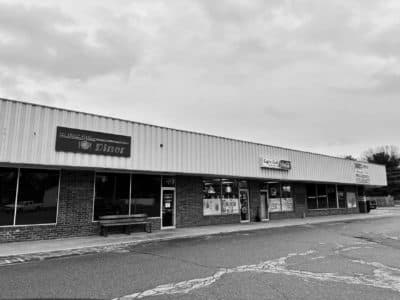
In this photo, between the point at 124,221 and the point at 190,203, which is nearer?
the point at 124,221

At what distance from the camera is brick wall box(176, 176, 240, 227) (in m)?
A: 17.7

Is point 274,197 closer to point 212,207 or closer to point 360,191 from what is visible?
point 212,207

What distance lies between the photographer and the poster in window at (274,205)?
23281mm

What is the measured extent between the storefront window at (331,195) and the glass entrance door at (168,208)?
55.1 ft

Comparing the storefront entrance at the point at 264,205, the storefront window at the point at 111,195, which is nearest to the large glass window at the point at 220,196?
the storefront entrance at the point at 264,205

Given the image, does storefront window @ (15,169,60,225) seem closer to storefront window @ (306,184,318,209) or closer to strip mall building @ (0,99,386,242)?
strip mall building @ (0,99,386,242)

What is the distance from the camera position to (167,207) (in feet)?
56.3

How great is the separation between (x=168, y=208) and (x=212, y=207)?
3225mm

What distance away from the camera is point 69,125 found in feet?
43.5

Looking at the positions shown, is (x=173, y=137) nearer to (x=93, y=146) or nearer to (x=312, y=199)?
(x=93, y=146)

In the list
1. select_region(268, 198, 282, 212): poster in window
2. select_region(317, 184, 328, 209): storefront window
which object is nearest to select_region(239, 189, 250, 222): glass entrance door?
select_region(268, 198, 282, 212): poster in window

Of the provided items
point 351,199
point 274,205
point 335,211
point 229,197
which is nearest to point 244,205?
point 229,197

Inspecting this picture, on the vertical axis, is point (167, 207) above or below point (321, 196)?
below

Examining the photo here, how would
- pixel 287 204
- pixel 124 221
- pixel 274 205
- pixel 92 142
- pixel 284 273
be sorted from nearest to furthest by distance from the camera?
pixel 284 273 < pixel 92 142 < pixel 124 221 < pixel 274 205 < pixel 287 204
